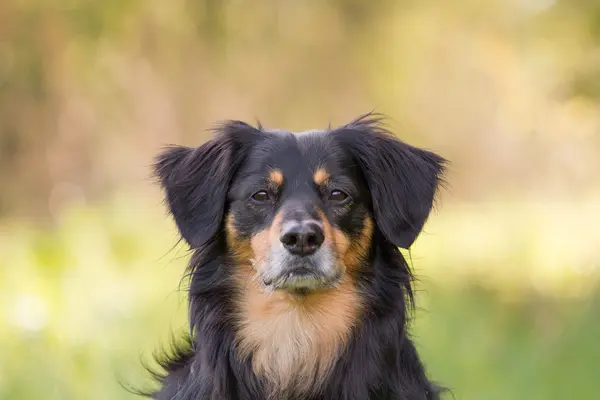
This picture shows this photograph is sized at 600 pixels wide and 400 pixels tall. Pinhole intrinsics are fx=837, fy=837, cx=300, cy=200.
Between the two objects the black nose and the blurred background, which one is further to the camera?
the blurred background

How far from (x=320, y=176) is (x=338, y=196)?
4.5 inches

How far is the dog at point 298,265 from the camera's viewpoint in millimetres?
3389

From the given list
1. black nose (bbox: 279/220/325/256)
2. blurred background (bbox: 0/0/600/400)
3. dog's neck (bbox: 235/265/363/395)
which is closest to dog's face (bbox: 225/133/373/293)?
black nose (bbox: 279/220/325/256)

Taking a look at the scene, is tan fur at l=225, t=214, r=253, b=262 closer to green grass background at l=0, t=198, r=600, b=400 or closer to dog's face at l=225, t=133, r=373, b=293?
dog's face at l=225, t=133, r=373, b=293

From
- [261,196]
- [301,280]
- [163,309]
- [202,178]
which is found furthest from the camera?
[163,309]

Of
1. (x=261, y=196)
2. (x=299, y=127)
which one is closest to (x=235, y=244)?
(x=261, y=196)

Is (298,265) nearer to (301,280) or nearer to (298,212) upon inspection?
(301,280)

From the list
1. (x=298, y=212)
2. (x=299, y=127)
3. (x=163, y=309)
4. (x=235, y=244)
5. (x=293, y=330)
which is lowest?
(x=163, y=309)

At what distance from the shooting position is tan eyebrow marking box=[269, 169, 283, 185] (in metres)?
3.51

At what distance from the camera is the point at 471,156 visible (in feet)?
41.8

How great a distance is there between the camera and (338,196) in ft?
11.6

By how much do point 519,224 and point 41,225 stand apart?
5021 millimetres

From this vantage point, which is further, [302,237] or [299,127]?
[299,127]

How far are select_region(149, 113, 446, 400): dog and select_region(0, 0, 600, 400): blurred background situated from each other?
1.65 ft
